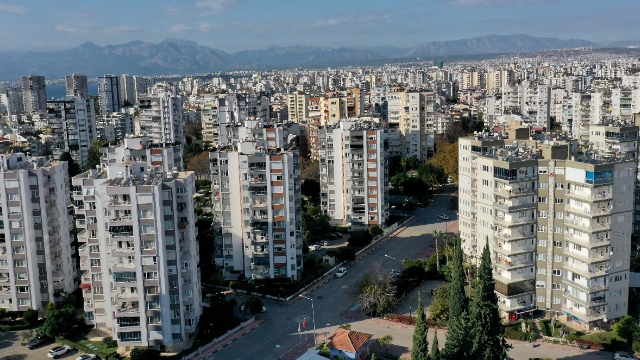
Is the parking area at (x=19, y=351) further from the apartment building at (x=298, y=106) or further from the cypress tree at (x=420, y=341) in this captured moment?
the apartment building at (x=298, y=106)

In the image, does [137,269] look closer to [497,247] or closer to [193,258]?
[193,258]

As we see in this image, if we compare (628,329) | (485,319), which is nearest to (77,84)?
(485,319)

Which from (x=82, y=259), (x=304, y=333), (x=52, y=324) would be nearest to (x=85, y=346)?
(x=52, y=324)

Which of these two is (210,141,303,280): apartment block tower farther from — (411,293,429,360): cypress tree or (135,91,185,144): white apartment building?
(135,91,185,144): white apartment building

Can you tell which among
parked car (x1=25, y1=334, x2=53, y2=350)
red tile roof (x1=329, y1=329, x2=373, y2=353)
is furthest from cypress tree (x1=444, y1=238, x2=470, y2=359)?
→ parked car (x1=25, y1=334, x2=53, y2=350)

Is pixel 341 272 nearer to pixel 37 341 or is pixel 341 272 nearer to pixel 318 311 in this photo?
pixel 318 311

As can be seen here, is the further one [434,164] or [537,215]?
[434,164]

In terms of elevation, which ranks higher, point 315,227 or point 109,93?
point 109,93
